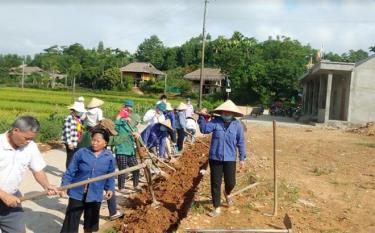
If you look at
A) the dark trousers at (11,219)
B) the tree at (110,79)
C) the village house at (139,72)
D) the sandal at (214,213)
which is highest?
the village house at (139,72)

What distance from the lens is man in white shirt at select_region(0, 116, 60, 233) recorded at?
158 inches

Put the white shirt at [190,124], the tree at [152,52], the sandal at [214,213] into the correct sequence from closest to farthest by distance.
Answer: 1. the sandal at [214,213]
2. the white shirt at [190,124]
3. the tree at [152,52]

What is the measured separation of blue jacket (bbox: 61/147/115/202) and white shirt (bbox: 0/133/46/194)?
0.99 m

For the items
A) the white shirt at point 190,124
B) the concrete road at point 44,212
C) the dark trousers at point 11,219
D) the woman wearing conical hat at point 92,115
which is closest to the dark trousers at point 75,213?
the concrete road at point 44,212

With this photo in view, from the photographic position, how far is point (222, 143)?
6.97 m

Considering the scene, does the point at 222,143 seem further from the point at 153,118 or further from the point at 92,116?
the point at 92,116

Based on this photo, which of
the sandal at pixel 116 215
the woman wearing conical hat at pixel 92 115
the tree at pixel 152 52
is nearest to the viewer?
the sandal at pixel 116 215

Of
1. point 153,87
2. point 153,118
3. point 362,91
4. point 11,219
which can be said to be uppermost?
point 362,91

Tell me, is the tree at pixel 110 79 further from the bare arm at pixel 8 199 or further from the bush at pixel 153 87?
the bare arm at pixel 8 199

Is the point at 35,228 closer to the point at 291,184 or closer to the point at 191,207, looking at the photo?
the point at 191,207

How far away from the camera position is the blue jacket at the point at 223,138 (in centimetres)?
697

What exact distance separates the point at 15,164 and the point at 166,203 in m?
3.97

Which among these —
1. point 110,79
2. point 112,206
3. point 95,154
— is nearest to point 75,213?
point 95,154

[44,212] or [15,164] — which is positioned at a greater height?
[15,164]
